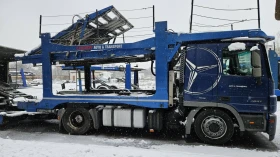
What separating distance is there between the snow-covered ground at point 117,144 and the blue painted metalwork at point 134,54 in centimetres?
95

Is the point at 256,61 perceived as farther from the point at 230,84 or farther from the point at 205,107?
the point at 205,107

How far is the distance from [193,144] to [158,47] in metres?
2.61

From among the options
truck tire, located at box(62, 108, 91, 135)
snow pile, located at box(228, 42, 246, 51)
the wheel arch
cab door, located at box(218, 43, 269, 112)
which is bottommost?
truck tire, located at box(62, 108, 91, 135)

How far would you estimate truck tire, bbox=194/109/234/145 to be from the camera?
238 inches

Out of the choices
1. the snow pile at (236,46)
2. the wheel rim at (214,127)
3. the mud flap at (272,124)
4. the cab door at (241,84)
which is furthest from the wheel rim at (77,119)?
the mud flap at (272,124)

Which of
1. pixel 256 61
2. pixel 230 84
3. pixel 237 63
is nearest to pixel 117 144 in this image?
pixel 230 84

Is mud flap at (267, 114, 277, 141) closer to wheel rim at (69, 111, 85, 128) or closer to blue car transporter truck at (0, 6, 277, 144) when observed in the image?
blue car transporter truck at (0, 6, 277, 144)

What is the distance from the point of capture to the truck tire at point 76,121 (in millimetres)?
7301

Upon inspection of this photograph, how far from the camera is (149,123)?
22.4 ft

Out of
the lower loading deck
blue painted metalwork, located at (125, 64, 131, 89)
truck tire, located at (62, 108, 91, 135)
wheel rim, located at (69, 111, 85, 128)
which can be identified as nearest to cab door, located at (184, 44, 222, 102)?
the lower loading deck

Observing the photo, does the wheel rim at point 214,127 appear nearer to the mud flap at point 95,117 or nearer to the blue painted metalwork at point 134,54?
the blue painted metalwork at point 134,54

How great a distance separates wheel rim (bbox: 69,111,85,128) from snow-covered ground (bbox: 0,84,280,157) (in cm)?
39

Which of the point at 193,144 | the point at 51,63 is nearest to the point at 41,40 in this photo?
the point at 51,63

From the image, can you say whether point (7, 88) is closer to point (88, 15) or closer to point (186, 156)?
point (88, 15)
